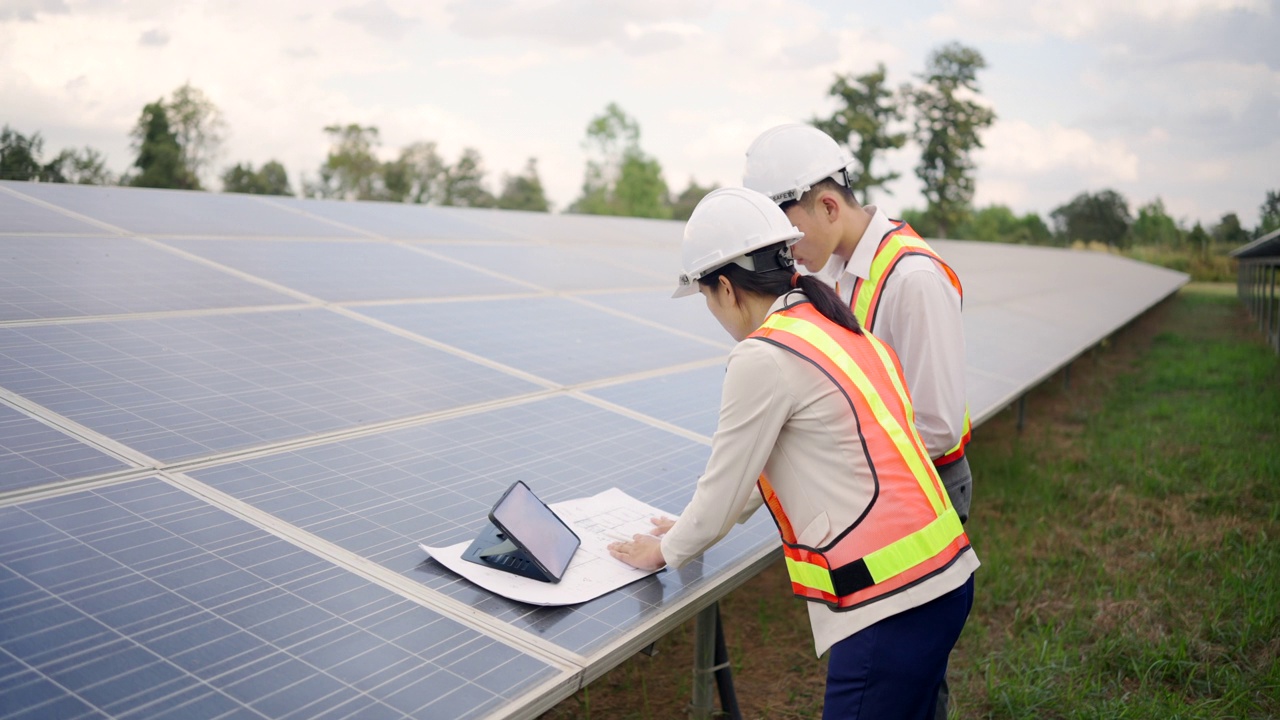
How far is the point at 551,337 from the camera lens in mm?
Answer: 5621

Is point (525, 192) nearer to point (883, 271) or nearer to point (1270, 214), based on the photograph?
point (1270, 214)

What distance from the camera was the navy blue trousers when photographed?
8.16 feet

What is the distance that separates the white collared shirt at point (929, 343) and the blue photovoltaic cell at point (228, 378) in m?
1.91

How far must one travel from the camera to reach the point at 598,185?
7888cm

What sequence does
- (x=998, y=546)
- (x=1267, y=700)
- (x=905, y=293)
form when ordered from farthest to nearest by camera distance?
(x=998, y=546)
(x=1267, y=700)
(x=905, y=293)

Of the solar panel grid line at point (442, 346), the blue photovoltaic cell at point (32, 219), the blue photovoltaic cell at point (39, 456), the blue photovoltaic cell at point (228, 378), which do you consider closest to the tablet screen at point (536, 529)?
the blue photovoltaic cell at point (228, 378)

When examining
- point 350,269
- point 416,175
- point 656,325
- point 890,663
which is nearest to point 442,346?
point 350,269

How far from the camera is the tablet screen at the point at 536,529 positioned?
2629 millimetres

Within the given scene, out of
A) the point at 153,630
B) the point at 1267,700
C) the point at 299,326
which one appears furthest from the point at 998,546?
the point at 153,630

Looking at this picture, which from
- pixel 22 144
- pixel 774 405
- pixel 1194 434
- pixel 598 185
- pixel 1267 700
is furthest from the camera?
pixel 598 185

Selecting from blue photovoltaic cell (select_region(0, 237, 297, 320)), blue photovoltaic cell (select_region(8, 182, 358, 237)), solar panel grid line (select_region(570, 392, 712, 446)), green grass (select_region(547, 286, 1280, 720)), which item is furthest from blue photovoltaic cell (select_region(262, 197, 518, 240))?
green grass (select_region(547, 286, 1280, 720))

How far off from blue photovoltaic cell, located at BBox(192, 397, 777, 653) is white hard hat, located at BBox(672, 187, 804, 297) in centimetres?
98

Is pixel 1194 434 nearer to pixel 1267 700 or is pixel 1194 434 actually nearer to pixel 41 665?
pixel 1267 700

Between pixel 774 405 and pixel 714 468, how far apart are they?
0.82 feet
